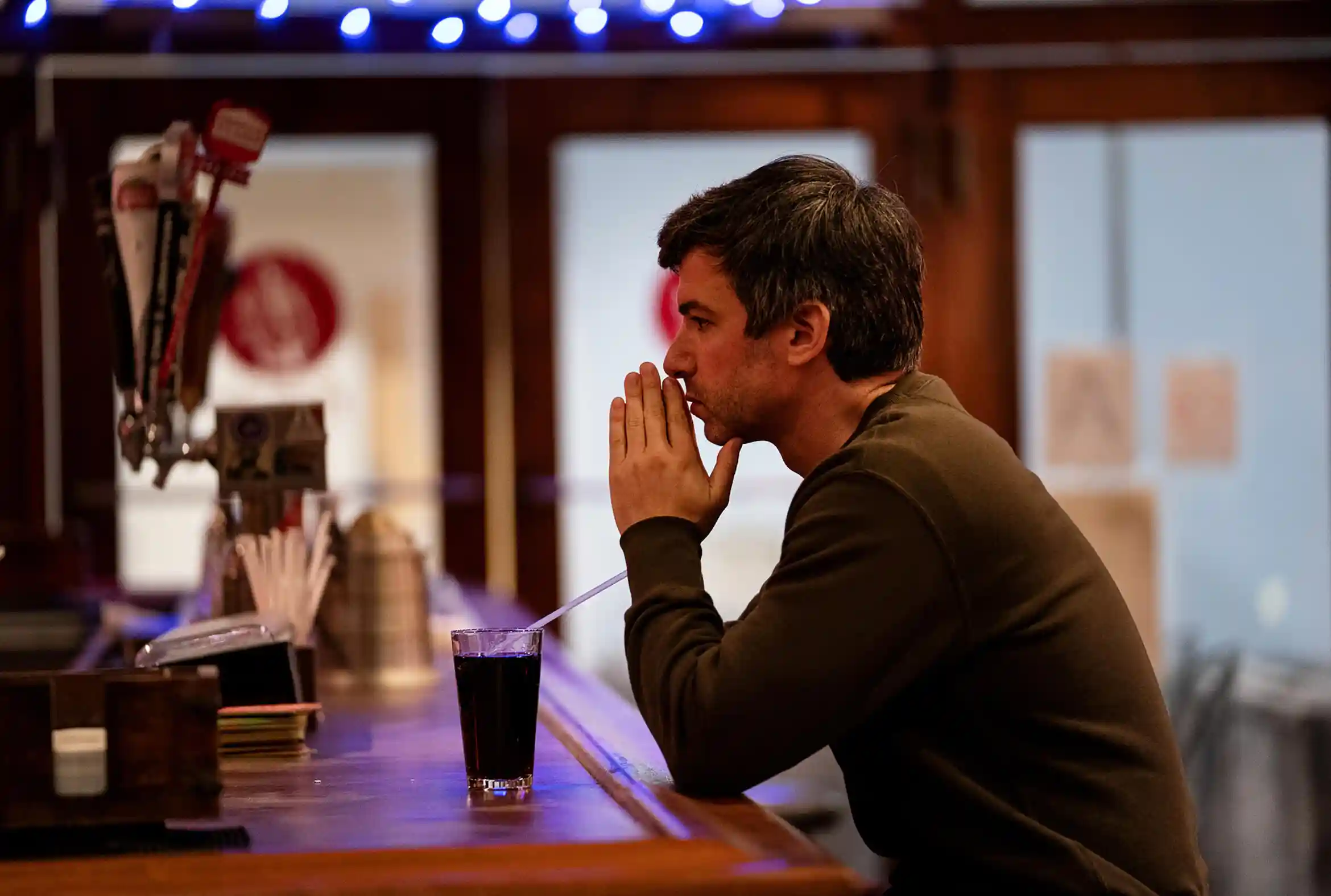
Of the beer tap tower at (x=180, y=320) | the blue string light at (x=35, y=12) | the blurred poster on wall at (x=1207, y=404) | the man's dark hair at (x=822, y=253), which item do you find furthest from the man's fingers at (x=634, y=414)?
the blurred poster on wall at (x=1207, y=404)

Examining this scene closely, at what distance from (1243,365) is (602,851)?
12.0ft

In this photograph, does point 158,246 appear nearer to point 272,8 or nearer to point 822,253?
point 272,8

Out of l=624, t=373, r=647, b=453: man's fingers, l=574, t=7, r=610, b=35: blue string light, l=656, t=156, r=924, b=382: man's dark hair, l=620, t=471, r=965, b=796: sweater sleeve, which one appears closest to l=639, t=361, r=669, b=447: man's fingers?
l=624, t=373, r=647, b=453: man's fingers

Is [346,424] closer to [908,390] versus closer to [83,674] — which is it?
[908,390]

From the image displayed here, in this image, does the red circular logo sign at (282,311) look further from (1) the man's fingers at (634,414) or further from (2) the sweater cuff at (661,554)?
(2) the sweater cuff at (661,554)

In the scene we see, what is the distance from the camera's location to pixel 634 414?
5.13ft

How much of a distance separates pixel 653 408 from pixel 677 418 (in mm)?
25

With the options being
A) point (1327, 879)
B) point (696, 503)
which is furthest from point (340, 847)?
point (1327, 879)

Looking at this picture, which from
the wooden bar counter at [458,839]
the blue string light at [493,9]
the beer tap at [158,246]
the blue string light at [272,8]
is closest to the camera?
the wooden bar counter at [458,839]

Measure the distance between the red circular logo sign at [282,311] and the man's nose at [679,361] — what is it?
9.21 feet

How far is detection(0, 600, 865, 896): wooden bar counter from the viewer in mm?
1007

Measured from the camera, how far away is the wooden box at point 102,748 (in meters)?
1.09

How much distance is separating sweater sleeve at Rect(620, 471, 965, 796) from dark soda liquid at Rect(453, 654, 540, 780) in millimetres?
100

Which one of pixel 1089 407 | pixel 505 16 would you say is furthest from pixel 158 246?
pixel 1089 407
